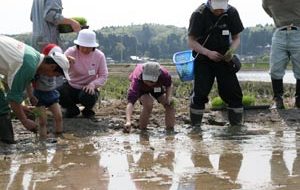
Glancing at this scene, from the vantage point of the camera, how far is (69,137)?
5750 mm

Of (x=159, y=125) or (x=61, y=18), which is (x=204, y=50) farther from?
(x=61, y=18)

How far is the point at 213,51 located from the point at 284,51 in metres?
1.50

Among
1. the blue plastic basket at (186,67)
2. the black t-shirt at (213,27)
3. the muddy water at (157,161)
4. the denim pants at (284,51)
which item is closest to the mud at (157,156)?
the muddy water at (157,161)

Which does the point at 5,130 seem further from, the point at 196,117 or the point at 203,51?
the point at 203,51

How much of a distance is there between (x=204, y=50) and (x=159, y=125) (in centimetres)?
112

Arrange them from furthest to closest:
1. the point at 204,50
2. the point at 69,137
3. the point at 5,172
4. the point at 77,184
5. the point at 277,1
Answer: the point at 277,1 → the point at 204,50 → the point at 69,137 → the point at 5,172 → the point at 77,184

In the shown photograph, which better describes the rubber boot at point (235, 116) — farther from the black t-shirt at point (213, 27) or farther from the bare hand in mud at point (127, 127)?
the bare hand in mud at point (127, 127)

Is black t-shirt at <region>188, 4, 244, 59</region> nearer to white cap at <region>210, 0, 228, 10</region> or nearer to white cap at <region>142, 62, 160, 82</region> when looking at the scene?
white cap at <region>210, 0, 228, 10</region>

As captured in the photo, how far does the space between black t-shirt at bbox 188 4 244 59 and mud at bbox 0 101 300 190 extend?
3.40 feet

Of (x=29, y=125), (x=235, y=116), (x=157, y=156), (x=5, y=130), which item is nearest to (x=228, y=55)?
(x=235, y=116)

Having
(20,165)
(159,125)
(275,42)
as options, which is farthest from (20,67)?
(275,42)

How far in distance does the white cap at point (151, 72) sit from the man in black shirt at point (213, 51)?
24.4 inches

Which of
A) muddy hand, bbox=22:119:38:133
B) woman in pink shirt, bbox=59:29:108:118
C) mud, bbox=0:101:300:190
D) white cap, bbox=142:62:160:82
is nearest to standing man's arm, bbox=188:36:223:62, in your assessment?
white cap, bbox=142:62:160:82

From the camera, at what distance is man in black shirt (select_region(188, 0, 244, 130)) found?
6453 millimetres
